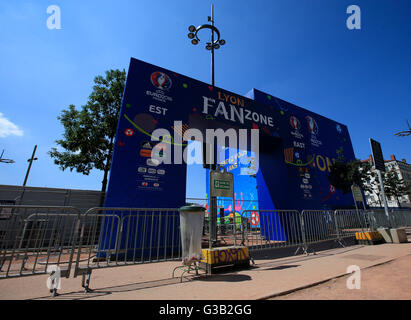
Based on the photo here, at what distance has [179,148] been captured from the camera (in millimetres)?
7199

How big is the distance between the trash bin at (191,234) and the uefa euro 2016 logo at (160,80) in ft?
18.5

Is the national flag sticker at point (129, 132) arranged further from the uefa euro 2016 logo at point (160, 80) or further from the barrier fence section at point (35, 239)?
the barrier fence section at point (35, 239)

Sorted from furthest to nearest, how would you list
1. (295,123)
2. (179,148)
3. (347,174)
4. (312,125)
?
1. (312,125)
2. (347,174)
3. (295,123)
4. (179,148)

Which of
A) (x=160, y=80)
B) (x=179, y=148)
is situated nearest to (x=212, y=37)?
(x=160, y=80)

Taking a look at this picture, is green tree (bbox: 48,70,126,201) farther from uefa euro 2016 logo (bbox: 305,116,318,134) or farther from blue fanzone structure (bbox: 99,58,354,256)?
uefa euro 2016 logo (bbox: 305,116,318,134)

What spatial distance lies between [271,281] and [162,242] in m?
3.79

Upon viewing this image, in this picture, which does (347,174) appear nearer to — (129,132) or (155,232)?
(155,232)

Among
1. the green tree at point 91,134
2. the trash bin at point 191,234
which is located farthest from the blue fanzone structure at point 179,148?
the green tree at point 91,134

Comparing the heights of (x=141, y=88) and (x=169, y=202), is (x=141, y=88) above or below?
above

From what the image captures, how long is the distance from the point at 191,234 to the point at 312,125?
13159 mm

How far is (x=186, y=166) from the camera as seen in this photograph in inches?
283

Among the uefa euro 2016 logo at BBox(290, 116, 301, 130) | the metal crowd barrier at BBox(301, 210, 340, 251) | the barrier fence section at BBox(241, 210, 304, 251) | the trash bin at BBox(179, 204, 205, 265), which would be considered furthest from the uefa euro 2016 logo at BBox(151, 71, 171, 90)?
Result: the uefa euro 2016 logo at BBox(290, 116, 301, 130)

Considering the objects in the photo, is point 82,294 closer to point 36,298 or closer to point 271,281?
point 36,298
